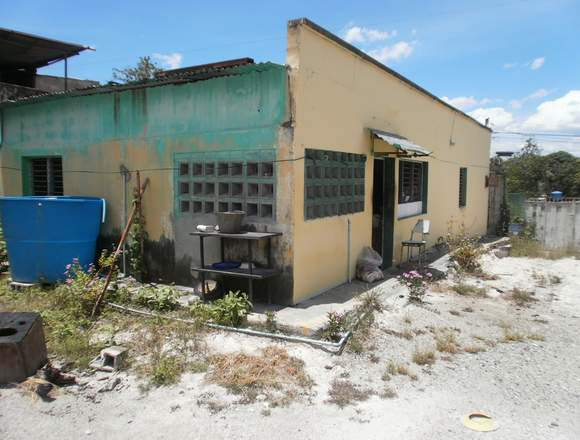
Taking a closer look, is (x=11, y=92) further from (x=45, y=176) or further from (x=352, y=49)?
(x=352, y=49)

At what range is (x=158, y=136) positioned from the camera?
684 centimetres

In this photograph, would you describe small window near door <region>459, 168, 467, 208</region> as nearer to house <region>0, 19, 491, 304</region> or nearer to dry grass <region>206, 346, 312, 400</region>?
house <region>0, 19, 491, 304</region>

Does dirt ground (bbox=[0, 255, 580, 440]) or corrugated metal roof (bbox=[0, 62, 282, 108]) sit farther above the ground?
corrugated metal roof (bbox=[0, 62, 282, 108])

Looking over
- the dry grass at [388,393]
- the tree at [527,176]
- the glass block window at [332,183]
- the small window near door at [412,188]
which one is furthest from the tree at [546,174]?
the dry grass at [388,393]

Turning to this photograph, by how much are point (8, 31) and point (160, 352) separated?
10153mm

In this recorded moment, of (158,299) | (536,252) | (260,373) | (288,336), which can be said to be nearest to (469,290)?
(288,336)

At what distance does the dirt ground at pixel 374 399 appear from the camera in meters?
3.31

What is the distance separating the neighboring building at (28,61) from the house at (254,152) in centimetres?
266

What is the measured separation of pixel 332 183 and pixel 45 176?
591 centimetres

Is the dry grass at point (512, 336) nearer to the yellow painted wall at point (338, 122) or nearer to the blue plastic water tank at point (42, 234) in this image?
the yellow painted wall at point (338, 122)

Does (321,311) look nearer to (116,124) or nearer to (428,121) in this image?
(116,124)

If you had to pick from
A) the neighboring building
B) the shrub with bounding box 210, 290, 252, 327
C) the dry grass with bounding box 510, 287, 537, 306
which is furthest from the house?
the neighboring building

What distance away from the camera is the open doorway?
8711 millimetres

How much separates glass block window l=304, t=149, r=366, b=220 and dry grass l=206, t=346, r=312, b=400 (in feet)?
7.03
